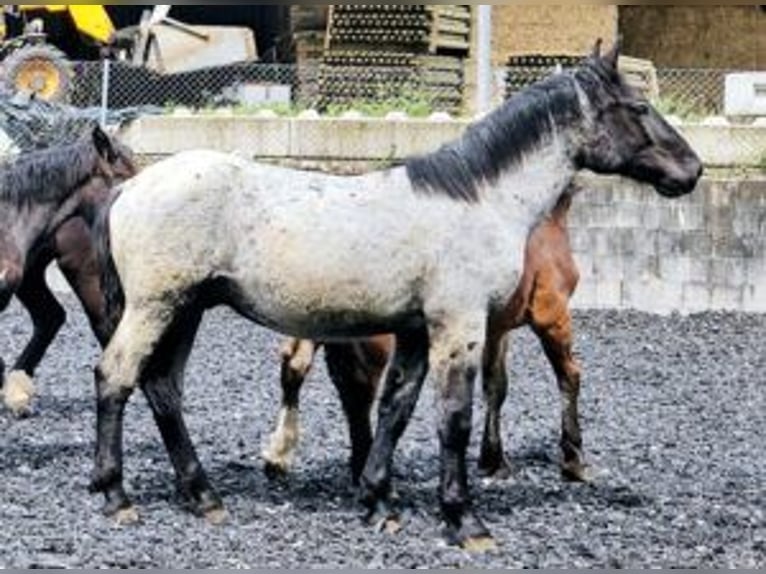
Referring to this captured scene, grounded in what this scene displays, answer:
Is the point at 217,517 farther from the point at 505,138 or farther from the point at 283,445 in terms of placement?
the point at 505,138

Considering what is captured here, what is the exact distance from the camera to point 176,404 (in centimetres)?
917

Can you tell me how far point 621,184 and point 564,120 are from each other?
8.74 meters

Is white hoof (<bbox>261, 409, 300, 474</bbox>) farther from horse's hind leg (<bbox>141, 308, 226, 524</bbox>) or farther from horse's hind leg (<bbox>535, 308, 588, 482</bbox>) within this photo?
horse's hind leg (<bbox>535, 308, 588, 482</bbox>)

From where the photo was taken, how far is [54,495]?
31.2 feet

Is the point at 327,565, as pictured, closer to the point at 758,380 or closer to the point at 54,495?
the point at 54,495

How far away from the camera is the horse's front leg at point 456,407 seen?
28.8ft

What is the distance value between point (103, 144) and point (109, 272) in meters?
1.97

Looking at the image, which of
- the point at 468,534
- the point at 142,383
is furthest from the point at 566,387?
the point at 142,383

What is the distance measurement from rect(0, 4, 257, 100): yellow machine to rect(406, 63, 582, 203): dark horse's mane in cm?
1499

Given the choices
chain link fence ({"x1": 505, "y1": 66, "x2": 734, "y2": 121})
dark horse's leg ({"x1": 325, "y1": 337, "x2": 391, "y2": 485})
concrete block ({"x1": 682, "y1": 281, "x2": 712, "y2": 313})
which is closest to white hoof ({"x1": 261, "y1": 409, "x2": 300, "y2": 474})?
dark horse's leg ({"x1": 325, "y1": 337, "x2": 391, "y2": 485})

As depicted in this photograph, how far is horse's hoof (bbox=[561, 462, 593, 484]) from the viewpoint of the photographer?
1030 centimetres

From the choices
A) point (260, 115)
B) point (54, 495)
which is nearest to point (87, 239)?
point (54, 495)

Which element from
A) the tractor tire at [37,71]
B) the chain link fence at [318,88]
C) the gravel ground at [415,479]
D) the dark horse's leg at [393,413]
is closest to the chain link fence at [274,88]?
the chain link fence at [318,88]

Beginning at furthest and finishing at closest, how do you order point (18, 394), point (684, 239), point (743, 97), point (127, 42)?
1. point (127, 42)
2. point (743, 97)
3. point (684, 239)
4. point (18, 394)
